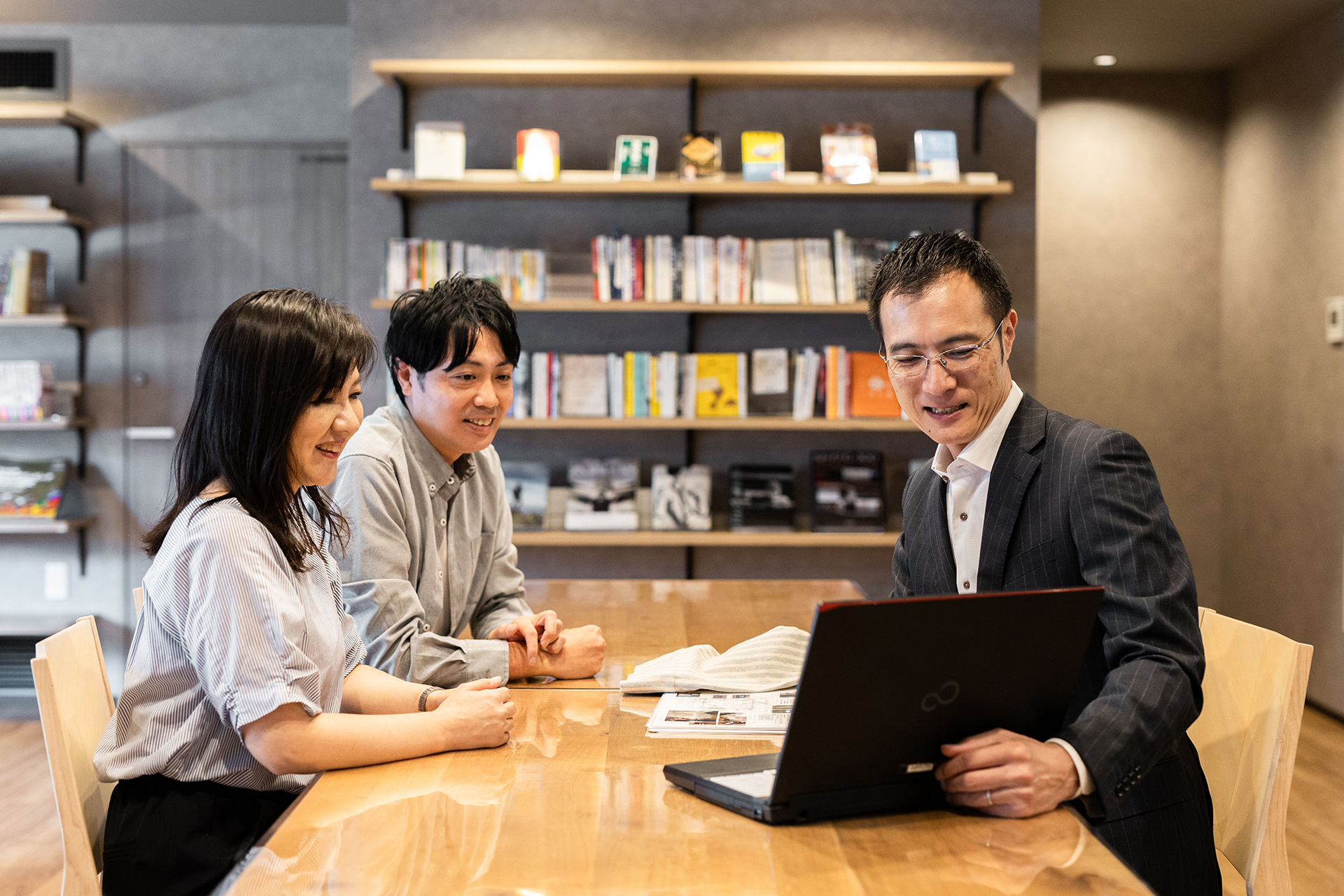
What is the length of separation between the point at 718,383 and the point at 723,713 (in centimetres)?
253

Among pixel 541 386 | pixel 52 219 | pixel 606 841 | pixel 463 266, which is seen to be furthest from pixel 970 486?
pixel 52 219

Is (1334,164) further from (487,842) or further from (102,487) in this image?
(102,487)

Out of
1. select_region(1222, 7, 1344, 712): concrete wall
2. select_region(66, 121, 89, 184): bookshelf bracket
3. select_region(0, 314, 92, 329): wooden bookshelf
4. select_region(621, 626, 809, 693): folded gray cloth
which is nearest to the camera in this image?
select_region(621, 626, 809, 693): folded gray cloth

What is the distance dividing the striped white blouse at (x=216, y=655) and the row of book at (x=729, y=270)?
2581 mm

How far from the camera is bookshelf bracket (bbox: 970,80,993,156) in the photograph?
3.93m

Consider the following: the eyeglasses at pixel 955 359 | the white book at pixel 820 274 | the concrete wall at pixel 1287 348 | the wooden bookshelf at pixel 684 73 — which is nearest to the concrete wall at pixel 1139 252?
the concrete wall at pixel 1287 348

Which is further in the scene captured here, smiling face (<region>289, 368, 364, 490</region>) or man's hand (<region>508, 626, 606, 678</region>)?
man's hand (<region>508, 626, 606, 678</region>)

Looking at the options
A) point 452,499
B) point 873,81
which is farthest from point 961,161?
point 452,499

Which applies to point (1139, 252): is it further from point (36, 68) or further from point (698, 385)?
point (36, 68)

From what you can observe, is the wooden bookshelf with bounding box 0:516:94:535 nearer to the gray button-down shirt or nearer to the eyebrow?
the gray button-down shirt

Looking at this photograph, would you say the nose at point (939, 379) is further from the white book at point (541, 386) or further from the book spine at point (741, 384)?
the white book at point (541, 386)

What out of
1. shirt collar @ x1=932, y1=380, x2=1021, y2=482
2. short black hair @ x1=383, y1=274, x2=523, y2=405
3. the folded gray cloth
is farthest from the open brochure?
short black hair @ x1=383, y1=274, x2=523, y2=405

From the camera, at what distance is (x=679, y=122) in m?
3.98

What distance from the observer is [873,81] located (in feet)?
12.7
